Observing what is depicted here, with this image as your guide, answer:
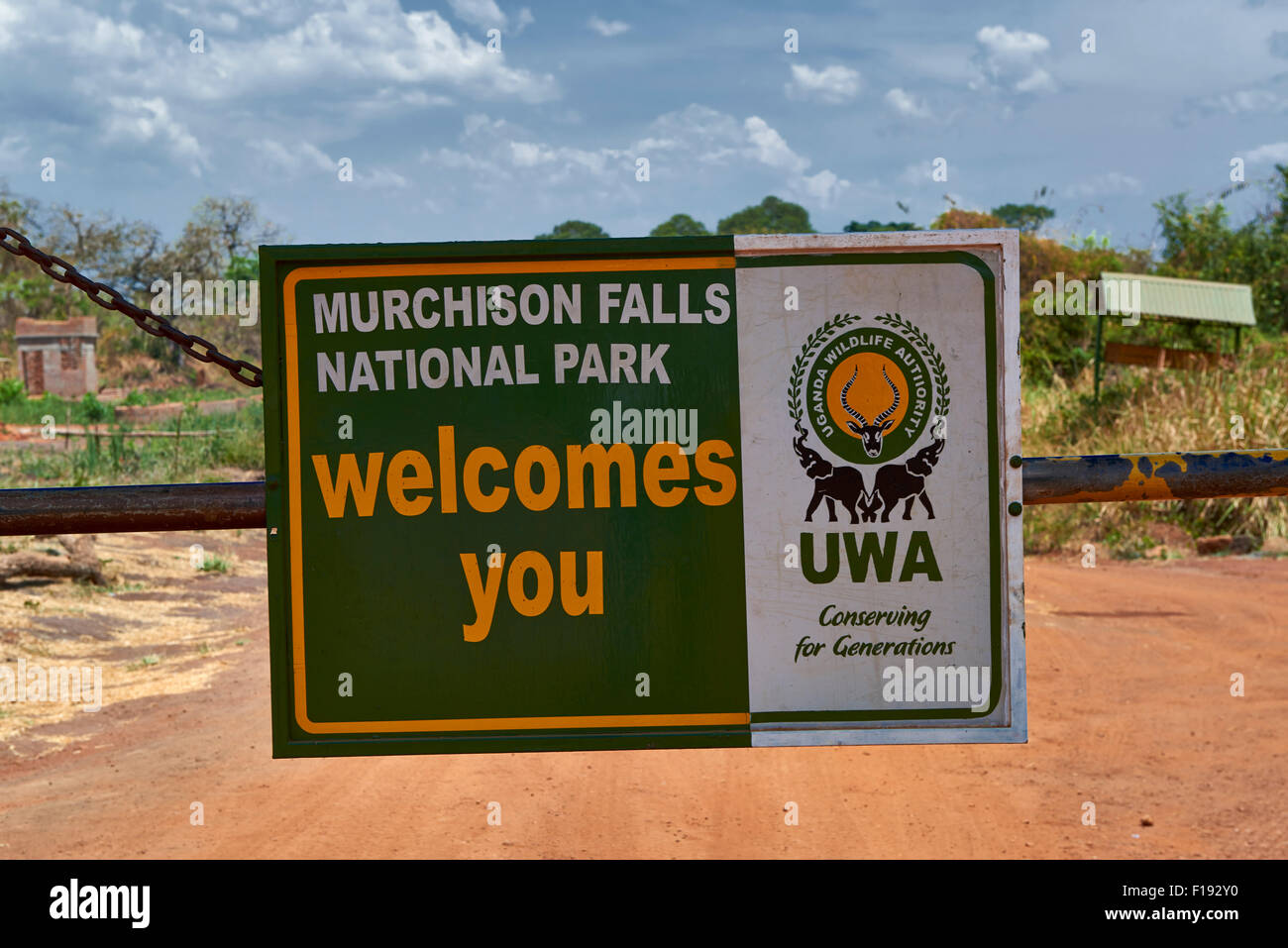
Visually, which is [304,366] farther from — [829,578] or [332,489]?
[829,578]

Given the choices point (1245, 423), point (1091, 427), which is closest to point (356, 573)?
point (1245, 423)

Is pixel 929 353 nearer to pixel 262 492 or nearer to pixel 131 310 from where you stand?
pixel 262 492

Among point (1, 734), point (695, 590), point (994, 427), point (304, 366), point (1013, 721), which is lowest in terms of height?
point (1, 734)

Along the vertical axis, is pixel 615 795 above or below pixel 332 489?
below

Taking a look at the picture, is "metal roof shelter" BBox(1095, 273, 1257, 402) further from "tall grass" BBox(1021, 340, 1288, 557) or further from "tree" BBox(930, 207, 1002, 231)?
"tree" BBox(930, 207, 1002, 231)

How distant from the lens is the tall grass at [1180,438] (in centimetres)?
1401

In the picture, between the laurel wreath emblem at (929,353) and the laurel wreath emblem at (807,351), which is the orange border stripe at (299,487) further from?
the laurel wreath emblem at (929,353)

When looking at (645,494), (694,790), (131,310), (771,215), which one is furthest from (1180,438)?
(771,215)

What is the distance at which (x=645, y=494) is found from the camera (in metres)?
2.35

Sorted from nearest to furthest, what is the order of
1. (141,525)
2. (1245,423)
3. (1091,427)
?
1. (141,525)
2. (1245,423)
3. (1091,427)

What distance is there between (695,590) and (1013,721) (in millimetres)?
714

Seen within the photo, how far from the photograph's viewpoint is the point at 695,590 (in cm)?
238

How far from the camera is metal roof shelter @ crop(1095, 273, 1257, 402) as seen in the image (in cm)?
1614

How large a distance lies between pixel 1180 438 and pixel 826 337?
13630 millimetres
